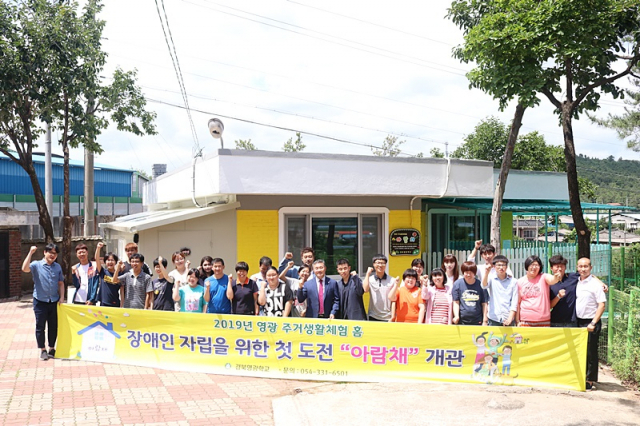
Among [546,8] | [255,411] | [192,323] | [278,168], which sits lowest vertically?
[255,411]

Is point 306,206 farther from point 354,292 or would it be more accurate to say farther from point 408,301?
point 408,301

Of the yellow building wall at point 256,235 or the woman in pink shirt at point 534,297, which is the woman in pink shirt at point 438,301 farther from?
the yellow building wall at point 256,235

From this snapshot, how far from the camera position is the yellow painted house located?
1131 cm

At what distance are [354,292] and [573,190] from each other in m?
6.07

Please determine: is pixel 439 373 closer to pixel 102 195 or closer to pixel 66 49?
pixel 66 49

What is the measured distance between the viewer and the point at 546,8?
10258 millimetres

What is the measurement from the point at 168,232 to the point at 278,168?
9.18 ft

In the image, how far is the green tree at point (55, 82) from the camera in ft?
47.8

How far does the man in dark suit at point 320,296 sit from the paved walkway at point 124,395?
956 millimetres

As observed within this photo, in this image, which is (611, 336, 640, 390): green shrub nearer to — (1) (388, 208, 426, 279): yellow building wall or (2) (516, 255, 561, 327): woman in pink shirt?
(2) (516, 255, 561, 327): woman in pink shirt

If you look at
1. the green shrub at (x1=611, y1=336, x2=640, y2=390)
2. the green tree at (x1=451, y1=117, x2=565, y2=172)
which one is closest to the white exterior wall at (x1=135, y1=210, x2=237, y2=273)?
the green shrub at (x1=611, y1=336, x2=640, y2=390)

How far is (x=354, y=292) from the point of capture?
7.58 meters

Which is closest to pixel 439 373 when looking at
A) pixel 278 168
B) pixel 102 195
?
pixel 278 168

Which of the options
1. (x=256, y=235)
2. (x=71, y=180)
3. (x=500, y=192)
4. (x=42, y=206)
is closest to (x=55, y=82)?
(x=42, y=206)
